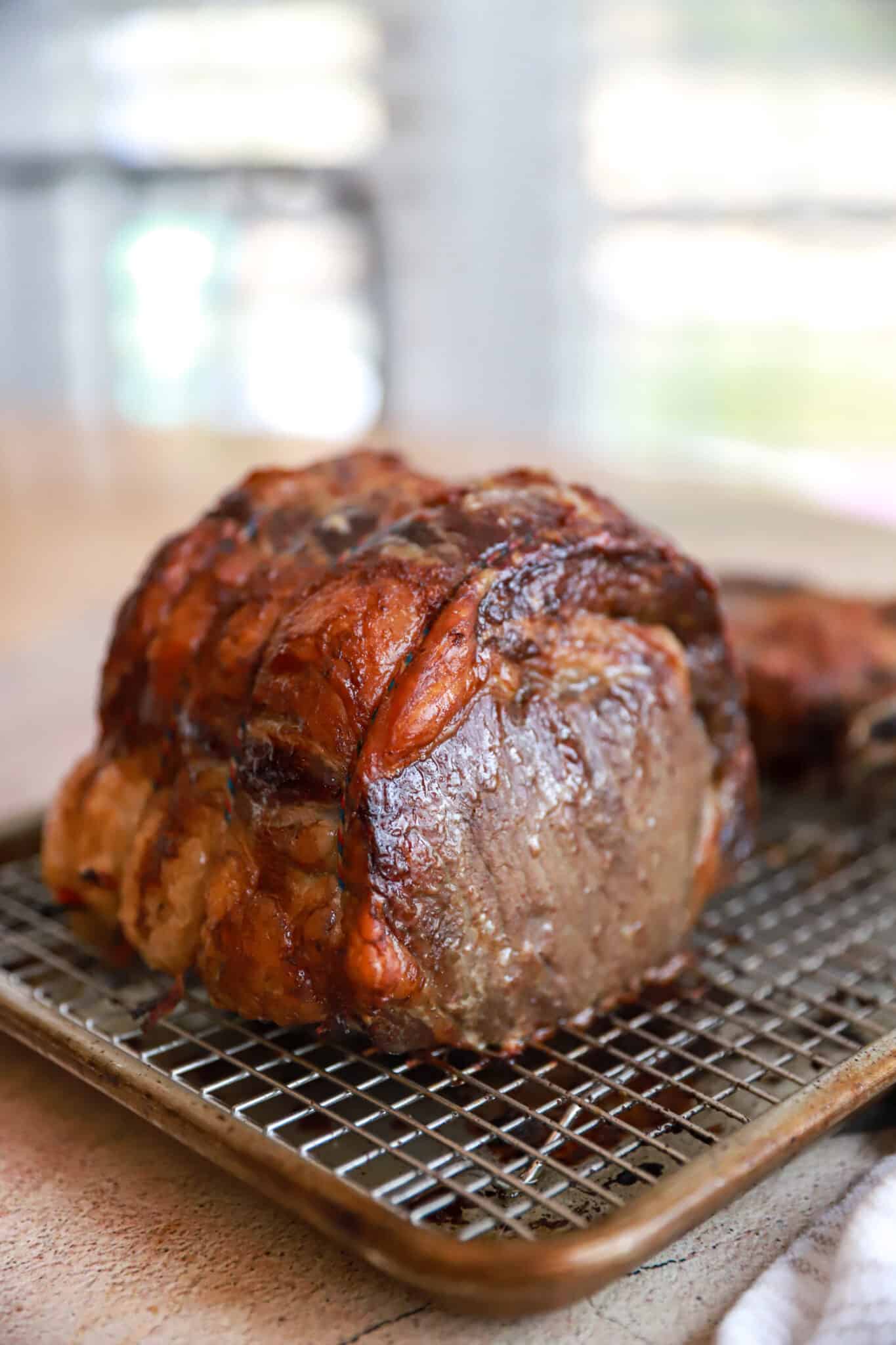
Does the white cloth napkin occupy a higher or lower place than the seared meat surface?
lower

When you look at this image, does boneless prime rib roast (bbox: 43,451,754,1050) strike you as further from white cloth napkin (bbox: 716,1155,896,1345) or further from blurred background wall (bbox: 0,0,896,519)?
blurred background wall (bbox: 0,0,896,519)

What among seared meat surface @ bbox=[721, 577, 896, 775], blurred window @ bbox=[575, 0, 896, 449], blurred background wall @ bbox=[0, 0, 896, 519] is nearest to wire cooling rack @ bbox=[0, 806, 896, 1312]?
seared meat surface @ bbox=[721, 577, 896, 775]

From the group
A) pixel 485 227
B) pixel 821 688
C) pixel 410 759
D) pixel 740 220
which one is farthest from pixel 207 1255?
pixel 485 227

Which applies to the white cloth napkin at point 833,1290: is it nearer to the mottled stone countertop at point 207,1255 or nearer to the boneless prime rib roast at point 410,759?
the mottled stone countertop at point 207,1255

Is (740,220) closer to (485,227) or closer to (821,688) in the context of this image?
(485,227)

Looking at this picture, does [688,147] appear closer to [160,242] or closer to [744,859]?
[160,242]

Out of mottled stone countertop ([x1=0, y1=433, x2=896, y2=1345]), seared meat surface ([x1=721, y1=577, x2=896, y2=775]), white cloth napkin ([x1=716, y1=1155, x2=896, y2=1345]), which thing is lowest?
mottled stone countertop ([x1=0, y1=433, x2=896, y2=1345])

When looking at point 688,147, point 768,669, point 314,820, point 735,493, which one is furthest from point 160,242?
point 314,820

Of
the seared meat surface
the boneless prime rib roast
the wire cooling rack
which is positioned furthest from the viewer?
A: the seared meat surface
